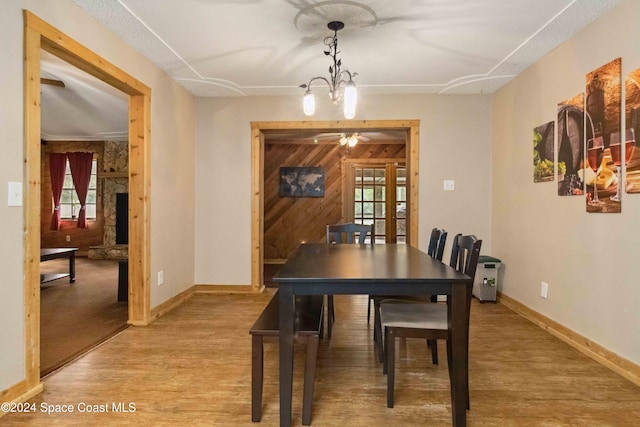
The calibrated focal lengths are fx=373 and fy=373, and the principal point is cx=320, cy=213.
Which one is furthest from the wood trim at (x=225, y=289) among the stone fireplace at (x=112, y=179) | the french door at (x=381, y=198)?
the stone fireplace at (x=112, y=179)

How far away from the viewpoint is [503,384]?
2166mm

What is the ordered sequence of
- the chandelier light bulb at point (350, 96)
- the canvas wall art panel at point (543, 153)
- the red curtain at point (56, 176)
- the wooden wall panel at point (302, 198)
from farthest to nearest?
the red curtain at point (56, 176), the wooden wall panel at point (302, 198), the canvas wall art panel at point (543, 153), the chandelier light bulb at point (350, 96)

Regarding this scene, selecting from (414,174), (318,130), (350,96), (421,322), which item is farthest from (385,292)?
(318,130)

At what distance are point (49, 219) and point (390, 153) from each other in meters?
6.91

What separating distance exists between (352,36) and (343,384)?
8.15 ft

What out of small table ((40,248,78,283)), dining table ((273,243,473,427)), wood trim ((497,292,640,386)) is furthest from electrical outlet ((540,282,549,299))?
small table ((40,248,78,283))

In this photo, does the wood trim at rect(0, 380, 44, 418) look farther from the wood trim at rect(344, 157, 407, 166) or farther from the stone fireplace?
the stone fireplace

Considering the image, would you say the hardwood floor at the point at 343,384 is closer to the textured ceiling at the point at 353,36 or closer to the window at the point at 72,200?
the textured ceiling at the point at 353,36

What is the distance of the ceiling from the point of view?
2.48m

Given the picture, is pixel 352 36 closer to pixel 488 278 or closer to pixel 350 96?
pixel 350 96

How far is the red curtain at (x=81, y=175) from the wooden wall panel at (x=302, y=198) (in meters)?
3.73

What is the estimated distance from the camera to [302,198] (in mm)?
7023

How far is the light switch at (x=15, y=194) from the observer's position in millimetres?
1898

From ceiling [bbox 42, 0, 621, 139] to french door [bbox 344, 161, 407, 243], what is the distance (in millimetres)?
3107
